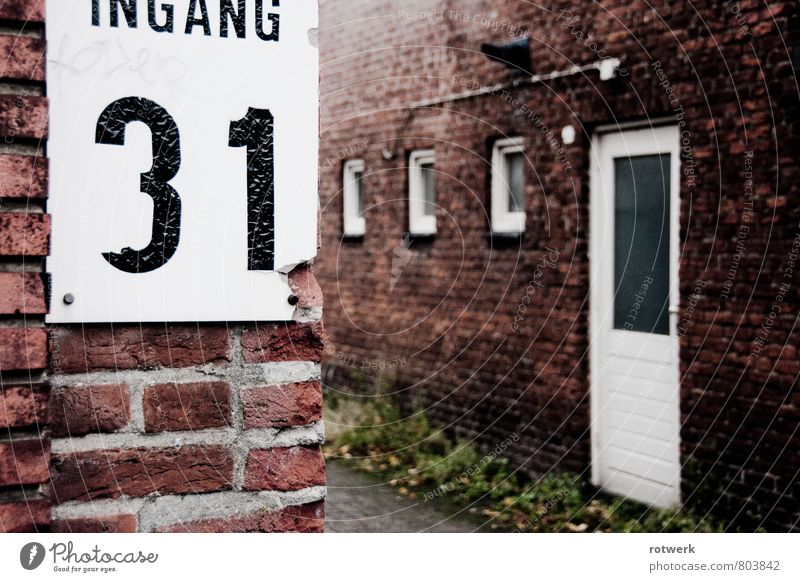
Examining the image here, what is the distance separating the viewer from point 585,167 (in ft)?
21.7

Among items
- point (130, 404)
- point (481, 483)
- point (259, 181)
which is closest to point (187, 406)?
point (130, 404)

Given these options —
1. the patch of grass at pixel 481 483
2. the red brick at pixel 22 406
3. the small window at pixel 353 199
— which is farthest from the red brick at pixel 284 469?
the small window at pixel 353 199

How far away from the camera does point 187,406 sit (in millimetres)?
1735

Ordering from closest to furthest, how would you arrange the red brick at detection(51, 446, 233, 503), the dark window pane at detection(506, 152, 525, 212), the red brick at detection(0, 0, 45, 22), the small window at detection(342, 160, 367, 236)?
the red brick at detection(0, 0, 45, 22) < the red brick at detection(51, 446, 233, 503) < the dark window pane at detection(506, 152, 525, 212) < the small window at detection(342, 160, 367, 236)

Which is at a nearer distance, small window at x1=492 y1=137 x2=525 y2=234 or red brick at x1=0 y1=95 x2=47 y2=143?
red brick at x1=0 y1=95 x2=47 y2=143

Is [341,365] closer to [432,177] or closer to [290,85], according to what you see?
[432,177]

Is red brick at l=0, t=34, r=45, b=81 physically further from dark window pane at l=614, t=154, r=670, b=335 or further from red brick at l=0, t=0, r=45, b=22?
dark window pane at l=614, t=154, r=670, b=335

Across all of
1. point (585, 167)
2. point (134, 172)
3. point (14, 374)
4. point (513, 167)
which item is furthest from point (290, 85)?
point (513, 167)

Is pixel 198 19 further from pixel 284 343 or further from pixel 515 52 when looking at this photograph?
pixel 515 52

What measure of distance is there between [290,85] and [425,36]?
6.66 meters

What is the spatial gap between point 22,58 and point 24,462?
0.67m

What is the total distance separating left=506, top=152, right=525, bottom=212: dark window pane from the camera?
734cm

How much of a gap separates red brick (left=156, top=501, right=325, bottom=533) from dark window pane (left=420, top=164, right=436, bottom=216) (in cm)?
669

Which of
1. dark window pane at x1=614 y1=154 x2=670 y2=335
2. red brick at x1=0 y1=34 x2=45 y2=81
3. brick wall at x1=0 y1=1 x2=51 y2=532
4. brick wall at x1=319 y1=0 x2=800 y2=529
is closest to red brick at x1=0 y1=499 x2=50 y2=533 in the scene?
brick wall at x1=0 y1=1 x2=51 y2=532
